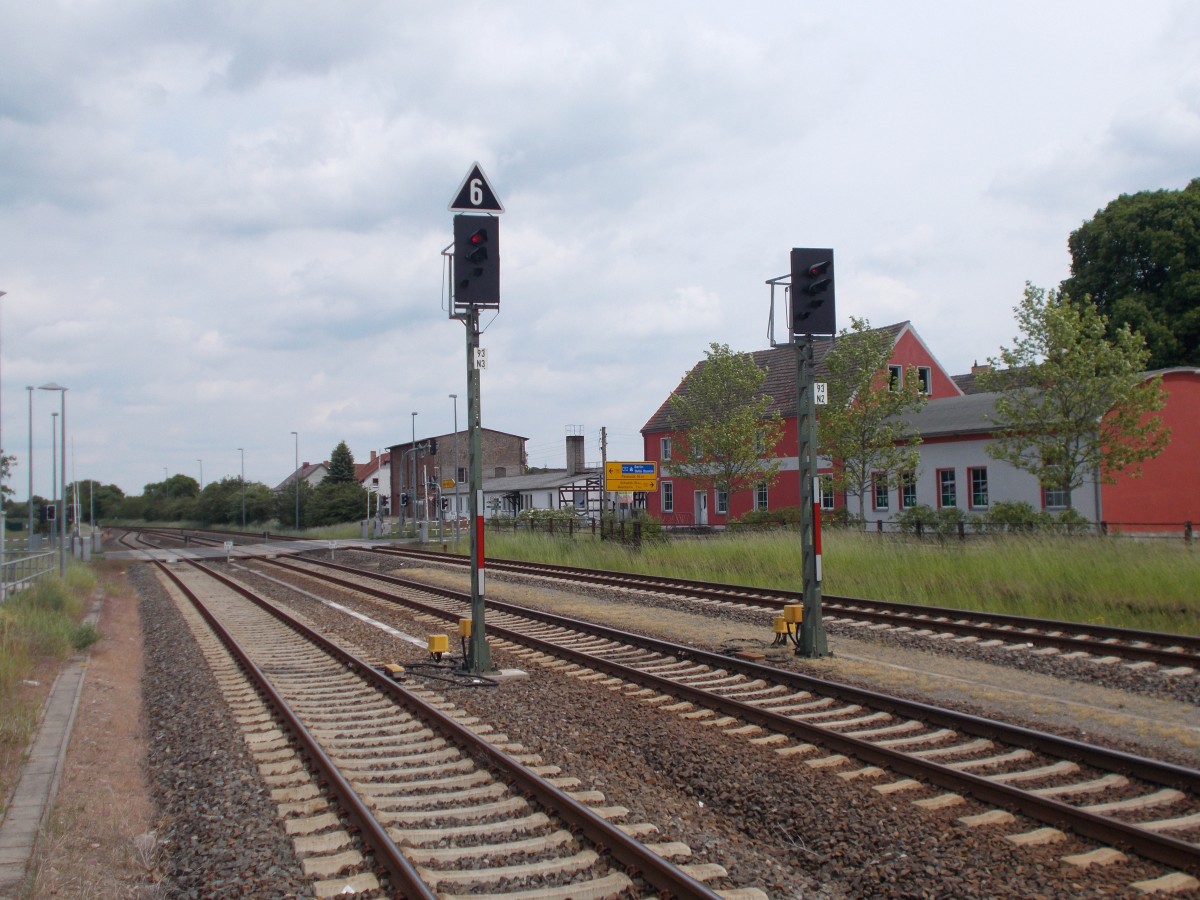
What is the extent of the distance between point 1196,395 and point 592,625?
27953 mm

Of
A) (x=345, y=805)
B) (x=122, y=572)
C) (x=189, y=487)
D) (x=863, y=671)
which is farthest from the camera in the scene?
(x=189, y=487)

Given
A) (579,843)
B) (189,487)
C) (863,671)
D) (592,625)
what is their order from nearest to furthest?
(579,843), (863,671), (592,625), (189,487)

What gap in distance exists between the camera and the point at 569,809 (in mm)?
6055

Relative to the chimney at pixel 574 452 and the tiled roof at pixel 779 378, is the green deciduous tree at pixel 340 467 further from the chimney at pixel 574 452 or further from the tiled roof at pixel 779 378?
the tiled roof at pixel 779 378

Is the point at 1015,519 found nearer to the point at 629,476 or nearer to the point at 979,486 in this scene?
the point at 979,486

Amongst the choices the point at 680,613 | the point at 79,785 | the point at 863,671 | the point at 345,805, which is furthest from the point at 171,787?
the point at 680,613

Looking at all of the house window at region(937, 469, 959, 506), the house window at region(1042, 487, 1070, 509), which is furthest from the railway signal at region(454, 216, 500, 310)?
the house window at region(937, 469, 959, 506)

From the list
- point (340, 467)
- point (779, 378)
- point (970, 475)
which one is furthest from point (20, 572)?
point (340, 467)

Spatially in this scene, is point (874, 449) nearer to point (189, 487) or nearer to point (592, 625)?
point (592, 625)

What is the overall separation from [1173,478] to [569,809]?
33.1 metres

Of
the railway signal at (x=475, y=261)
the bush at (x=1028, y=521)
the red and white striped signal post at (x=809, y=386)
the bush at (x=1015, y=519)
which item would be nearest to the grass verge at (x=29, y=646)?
the railway signal at (x=475, y=261)

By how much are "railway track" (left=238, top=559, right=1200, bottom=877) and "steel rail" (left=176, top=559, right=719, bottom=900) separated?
196 centimetres

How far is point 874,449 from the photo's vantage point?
1377 inches

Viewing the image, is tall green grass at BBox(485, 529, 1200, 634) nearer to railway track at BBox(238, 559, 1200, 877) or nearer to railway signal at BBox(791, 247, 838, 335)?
railway signal at BBox(791, 247, 838, 335)
